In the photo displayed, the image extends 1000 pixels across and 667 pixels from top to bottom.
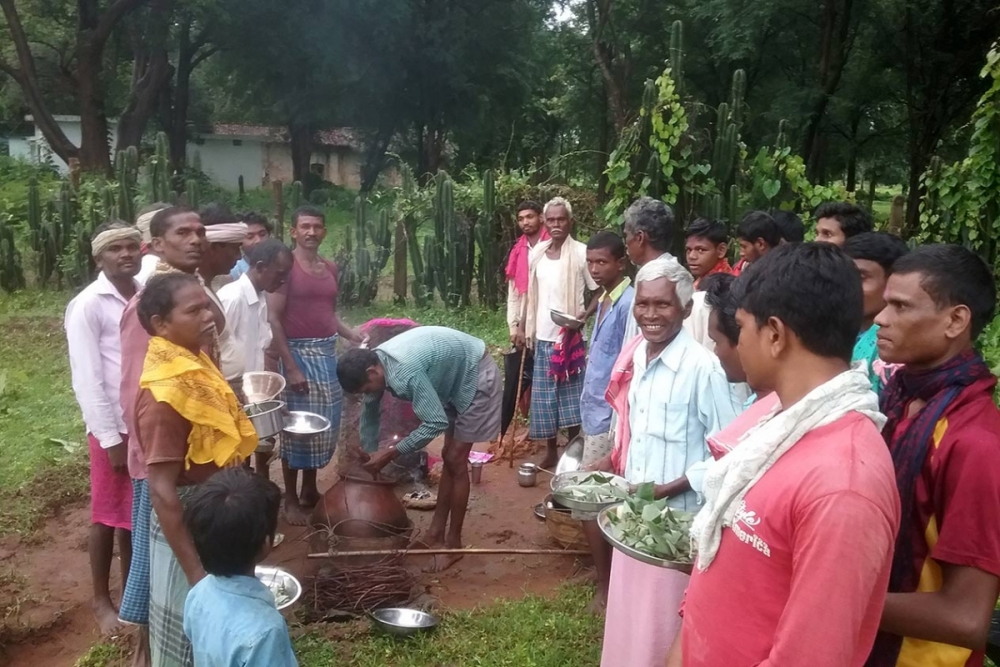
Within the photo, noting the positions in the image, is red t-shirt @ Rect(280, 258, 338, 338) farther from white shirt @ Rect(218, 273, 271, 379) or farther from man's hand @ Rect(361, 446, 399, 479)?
man's hand @ Rect(361, 446, 399, 479)

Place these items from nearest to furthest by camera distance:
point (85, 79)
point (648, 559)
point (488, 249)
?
point (648, 559) → point (488, 249) → point (85, 79)

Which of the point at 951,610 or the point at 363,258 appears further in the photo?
the point at 363,258

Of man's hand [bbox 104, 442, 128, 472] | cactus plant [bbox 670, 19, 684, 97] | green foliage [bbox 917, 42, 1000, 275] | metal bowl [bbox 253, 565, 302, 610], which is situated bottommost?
metal bowl [bbox 253, 565, 302, 610]

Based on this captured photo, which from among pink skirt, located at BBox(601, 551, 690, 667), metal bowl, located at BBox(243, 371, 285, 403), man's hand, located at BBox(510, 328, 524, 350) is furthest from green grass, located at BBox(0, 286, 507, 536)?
pink skirt, located at BBox(601, 551, 690, 667)

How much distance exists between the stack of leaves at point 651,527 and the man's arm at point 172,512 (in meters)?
1.35

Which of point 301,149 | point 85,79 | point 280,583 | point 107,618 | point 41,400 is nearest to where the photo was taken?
point 280,583

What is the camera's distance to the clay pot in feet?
13.7

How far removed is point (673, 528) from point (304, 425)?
282 centimetres

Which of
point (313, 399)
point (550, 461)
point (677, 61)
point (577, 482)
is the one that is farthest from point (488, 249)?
point (577, 482)

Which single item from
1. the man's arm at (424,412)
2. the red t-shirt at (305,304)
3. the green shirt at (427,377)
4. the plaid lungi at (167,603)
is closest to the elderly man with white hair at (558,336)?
the green shirt at (427,377)

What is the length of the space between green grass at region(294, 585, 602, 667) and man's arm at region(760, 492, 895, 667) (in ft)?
8.03

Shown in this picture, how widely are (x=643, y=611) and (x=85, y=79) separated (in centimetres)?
1937

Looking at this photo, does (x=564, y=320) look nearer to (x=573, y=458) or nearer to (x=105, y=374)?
(x=573, y=458)

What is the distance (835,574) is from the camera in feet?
3.97
